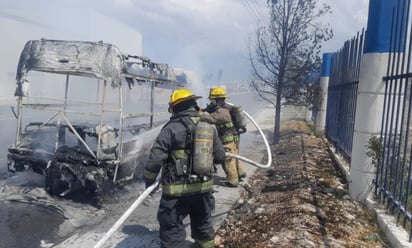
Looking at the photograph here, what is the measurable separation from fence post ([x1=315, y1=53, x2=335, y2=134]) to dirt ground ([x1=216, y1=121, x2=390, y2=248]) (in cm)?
A: 571

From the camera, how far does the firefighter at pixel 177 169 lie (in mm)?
3479

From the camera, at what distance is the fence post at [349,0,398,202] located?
173 inches

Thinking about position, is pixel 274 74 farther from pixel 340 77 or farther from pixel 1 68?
pixel 1 68

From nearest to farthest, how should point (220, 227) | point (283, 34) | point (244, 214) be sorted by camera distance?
point (220, 227)
point (244, 214)
point (283, 34)

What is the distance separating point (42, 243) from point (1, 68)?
110ft

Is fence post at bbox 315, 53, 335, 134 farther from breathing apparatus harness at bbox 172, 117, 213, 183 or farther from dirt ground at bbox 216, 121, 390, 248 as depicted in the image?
breathing apparatus harness at bbox 172, 117, 213, 183

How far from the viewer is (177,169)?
353 cm

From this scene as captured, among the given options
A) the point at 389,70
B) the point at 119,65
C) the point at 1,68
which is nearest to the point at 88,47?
the point at 119,65

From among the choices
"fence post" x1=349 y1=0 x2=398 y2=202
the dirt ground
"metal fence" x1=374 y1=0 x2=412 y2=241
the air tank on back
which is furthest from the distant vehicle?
"metal fence" x1=374 y1=0 x2=412 y2=241

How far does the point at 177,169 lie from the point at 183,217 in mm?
565

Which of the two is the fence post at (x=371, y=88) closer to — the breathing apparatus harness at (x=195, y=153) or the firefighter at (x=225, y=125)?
the breathing apparatus harness at (x=195, y=153)

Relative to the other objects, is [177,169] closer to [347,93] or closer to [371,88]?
[371,88]

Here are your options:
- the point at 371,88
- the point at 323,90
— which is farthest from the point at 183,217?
the point at 323,90

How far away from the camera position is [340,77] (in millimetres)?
8750
